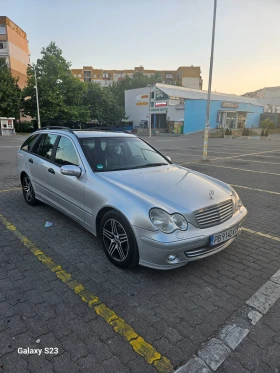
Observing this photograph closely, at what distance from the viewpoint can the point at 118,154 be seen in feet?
13.1

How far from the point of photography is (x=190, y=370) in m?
1.88

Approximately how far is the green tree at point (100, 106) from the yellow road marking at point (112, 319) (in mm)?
39771

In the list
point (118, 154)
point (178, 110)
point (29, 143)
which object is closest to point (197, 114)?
point (178, 110)

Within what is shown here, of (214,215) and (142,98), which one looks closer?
(214,215)

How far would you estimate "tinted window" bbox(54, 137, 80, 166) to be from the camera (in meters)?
3.84

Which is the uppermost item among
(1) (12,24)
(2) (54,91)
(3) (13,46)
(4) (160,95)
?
(1) (12,24)

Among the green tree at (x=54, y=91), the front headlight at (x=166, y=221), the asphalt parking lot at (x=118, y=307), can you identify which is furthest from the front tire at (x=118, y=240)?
the green tree at (x=54, y=91)

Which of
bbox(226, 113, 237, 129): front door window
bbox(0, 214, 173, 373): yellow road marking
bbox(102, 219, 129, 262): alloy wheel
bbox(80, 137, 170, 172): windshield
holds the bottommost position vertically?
bbox(0, 214, 173, 373): yellow road marking

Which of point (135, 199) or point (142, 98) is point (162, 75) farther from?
point (135, 199)

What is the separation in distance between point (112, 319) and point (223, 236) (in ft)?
4.90

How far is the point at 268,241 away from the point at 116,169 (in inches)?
99.8

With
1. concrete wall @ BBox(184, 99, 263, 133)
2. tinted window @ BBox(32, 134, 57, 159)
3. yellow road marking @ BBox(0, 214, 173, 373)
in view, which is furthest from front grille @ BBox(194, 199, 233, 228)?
concrete wall @ BBox(184, 99, 263, 133)

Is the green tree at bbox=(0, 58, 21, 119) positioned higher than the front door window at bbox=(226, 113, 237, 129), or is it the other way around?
the green tree at bbox=(0, 58, 21, 119)

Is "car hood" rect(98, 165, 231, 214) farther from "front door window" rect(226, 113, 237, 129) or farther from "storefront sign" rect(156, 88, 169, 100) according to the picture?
"front door window" rect(226, 113, 237, 129)
